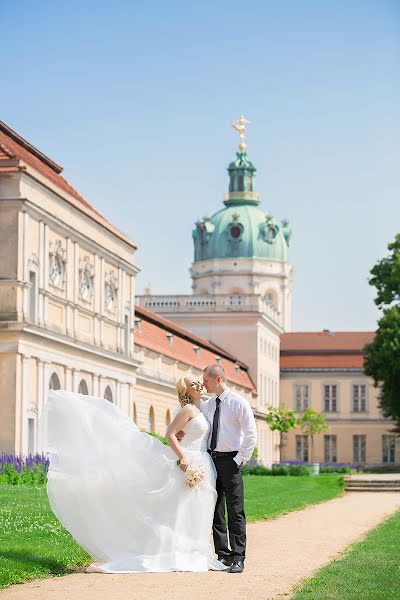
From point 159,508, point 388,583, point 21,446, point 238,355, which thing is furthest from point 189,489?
point 238,355

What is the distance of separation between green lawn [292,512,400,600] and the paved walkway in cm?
21

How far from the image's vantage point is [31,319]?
3547 cm

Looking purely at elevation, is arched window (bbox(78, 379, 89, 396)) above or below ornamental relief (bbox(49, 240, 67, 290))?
below

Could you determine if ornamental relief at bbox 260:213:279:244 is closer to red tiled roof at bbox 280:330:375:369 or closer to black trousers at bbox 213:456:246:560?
red tiled roof at bbox 280:330:375:369

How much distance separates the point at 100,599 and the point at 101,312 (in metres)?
32.6

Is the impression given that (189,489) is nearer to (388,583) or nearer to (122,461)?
(122,461)

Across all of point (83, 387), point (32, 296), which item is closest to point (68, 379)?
point (83, 387)

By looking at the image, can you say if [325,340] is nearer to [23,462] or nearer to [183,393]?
[23,462]

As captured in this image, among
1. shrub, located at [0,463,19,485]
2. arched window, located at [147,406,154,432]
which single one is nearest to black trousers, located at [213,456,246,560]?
shrub, located at [0,463,19,485]

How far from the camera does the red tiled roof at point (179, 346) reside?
57438 mm

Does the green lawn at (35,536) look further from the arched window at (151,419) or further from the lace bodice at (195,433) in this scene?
the arched window at (151,419)

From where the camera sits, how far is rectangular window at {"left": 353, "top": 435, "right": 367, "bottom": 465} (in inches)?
3986

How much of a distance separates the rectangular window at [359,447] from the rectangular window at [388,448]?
1.48 m

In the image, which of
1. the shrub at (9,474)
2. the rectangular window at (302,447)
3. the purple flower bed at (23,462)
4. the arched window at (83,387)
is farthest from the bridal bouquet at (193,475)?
the rectangular window at (302,447)
